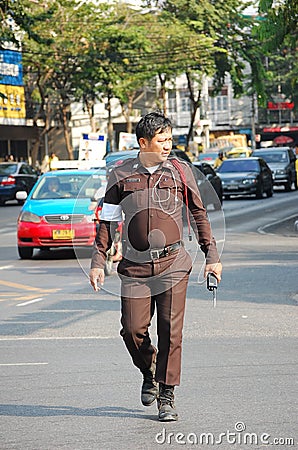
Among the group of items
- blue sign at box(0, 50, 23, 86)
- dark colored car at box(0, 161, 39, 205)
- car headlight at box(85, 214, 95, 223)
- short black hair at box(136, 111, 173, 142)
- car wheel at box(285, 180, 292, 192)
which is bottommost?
car wheel at box(285, 180, 292, 192)

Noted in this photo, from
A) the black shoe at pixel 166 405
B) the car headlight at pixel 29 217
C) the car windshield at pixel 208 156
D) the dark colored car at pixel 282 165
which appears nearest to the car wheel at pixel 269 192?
the dark colored car at pixel 282 165

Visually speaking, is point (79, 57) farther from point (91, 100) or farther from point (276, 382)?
point (276, 382)

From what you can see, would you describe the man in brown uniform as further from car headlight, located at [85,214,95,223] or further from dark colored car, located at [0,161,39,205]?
dark colored car, located at [0,161,39,205]

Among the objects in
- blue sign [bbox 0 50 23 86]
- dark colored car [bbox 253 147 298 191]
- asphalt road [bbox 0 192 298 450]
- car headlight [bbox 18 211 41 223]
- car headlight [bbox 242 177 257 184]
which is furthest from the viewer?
blue sign [bbox 0 50 23 86]

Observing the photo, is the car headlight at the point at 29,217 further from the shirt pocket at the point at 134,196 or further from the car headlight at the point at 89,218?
the shirt pocket at the point at 134,196

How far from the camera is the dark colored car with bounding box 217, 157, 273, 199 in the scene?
35125mm

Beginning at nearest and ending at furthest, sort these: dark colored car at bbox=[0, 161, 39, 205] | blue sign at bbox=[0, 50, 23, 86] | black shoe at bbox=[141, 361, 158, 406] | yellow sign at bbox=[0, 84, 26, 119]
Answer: black shoe at bbox=[141, 361, 158, 406]
dark colored car at bbox=[0, 161, 39, 205]
blue sign at bbox=[0, 50, 23, 86]
yellow sign at bbox=[0, 84, 26, 119]

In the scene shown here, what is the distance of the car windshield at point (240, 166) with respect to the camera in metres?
36.2

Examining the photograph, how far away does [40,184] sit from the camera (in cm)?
1870

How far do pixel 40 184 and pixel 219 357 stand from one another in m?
10.9

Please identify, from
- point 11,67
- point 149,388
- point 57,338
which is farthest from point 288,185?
point 149,388

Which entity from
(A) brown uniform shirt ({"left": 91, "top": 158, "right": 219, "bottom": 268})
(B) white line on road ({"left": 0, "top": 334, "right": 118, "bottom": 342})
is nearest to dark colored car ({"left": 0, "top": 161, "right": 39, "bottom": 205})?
(B) white line on road ({"left": 0, "top": 334, "right": 118, "bottom": 342})

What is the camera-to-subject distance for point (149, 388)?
638 cm

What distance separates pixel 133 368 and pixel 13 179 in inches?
1231
